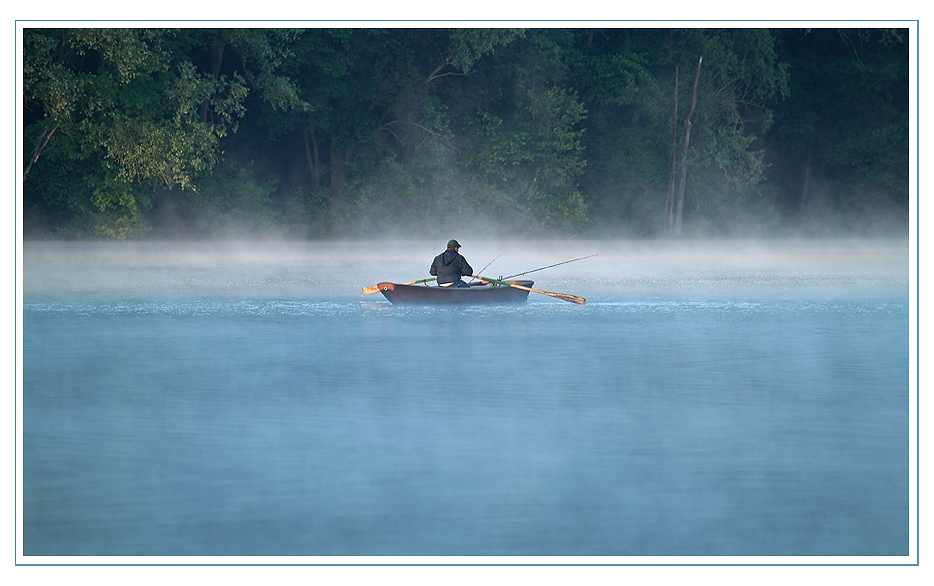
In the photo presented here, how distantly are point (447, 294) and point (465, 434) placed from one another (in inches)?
244

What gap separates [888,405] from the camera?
6.44 meters

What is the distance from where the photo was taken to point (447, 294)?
1176 cm

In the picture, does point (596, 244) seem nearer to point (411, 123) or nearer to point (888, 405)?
point (411, 123)

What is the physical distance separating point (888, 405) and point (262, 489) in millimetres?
4102

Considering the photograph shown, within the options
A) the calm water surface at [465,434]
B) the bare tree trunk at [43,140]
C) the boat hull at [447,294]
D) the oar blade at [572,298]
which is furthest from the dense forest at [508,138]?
the calm water surface at [465,434]

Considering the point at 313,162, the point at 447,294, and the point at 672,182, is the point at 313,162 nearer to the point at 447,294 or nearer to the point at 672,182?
the point at 672,182

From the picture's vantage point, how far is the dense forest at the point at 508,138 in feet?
79.1

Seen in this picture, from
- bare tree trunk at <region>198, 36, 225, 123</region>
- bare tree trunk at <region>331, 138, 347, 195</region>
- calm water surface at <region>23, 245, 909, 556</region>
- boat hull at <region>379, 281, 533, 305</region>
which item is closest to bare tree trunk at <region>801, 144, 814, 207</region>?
bare tree trunk at <region>331, 138, 347, 195</region>

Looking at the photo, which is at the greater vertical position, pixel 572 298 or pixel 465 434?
pixel 572 298

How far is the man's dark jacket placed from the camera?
1190 cm

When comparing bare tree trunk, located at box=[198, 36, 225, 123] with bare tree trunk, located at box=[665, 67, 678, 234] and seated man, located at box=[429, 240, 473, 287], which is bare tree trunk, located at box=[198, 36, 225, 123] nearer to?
bare tree trunk, located at box=[665, 67, 678, 234]

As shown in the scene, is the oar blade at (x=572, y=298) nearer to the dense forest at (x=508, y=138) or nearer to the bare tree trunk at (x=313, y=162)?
the dense forest at (x=508, y=138)

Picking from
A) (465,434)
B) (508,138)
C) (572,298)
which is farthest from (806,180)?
(465,434)
